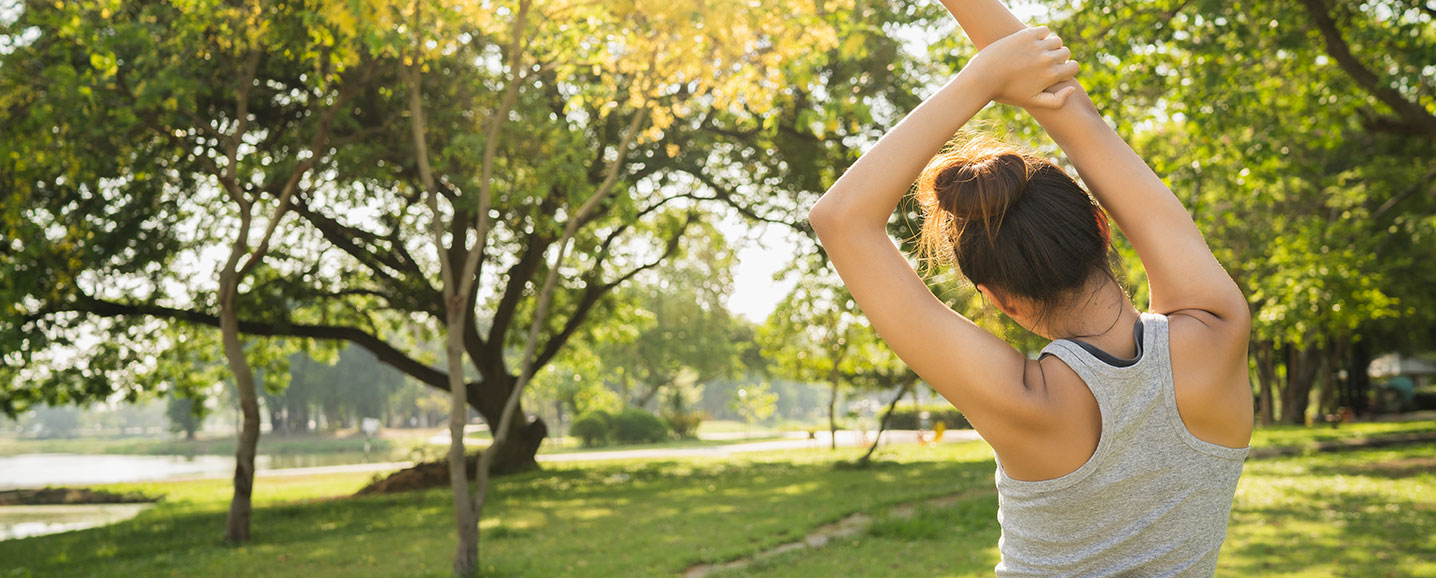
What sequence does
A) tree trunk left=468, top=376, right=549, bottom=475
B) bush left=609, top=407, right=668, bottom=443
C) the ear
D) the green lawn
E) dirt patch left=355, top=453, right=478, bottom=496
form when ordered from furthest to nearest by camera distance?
bush left=609, top=407, right=668, bottom=443 → tree trunk left=468, top=376, right=549, bottom=475 → dirt patch left=355, top=453, right=478, bottom=496 → the green lawn → the ear

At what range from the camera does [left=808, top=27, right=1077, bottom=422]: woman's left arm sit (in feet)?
4.03

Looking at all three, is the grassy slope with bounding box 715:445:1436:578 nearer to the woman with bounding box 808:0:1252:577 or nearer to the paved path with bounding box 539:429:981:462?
the woman with bounding box 808:0:1252:577

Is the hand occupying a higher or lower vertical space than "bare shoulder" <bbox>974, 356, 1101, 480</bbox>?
higher

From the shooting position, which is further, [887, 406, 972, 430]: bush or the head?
[887, 406, 972, 430]: bush

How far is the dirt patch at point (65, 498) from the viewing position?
1952 cm

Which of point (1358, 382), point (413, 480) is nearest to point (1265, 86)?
point (413, 480)

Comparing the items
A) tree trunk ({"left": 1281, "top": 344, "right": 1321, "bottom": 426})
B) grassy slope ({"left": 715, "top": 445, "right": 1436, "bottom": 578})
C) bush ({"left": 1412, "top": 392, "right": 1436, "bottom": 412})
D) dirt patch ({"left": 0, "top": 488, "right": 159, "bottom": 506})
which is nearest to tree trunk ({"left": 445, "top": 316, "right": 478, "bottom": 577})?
grassy slope ({"left": 715, "top": 445, "right": 1436, "bottom": 578})

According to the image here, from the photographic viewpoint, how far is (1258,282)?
20953 mm

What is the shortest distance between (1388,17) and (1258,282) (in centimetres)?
1184

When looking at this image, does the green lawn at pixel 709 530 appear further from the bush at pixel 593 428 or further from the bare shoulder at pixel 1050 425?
the bush at pixel 593 428

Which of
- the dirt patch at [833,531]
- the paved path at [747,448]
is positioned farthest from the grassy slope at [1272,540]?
the paved path at [747,448]

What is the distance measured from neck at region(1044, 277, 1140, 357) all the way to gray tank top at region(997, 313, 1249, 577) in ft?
0.12

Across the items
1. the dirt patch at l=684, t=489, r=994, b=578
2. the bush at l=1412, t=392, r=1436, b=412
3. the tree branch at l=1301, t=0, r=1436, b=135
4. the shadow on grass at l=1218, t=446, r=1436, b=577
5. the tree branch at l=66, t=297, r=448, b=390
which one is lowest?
the bush at l=1412, t=392, r=1436, b=412

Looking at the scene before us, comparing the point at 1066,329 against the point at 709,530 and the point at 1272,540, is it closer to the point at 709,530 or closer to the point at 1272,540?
the point at 1272,540
